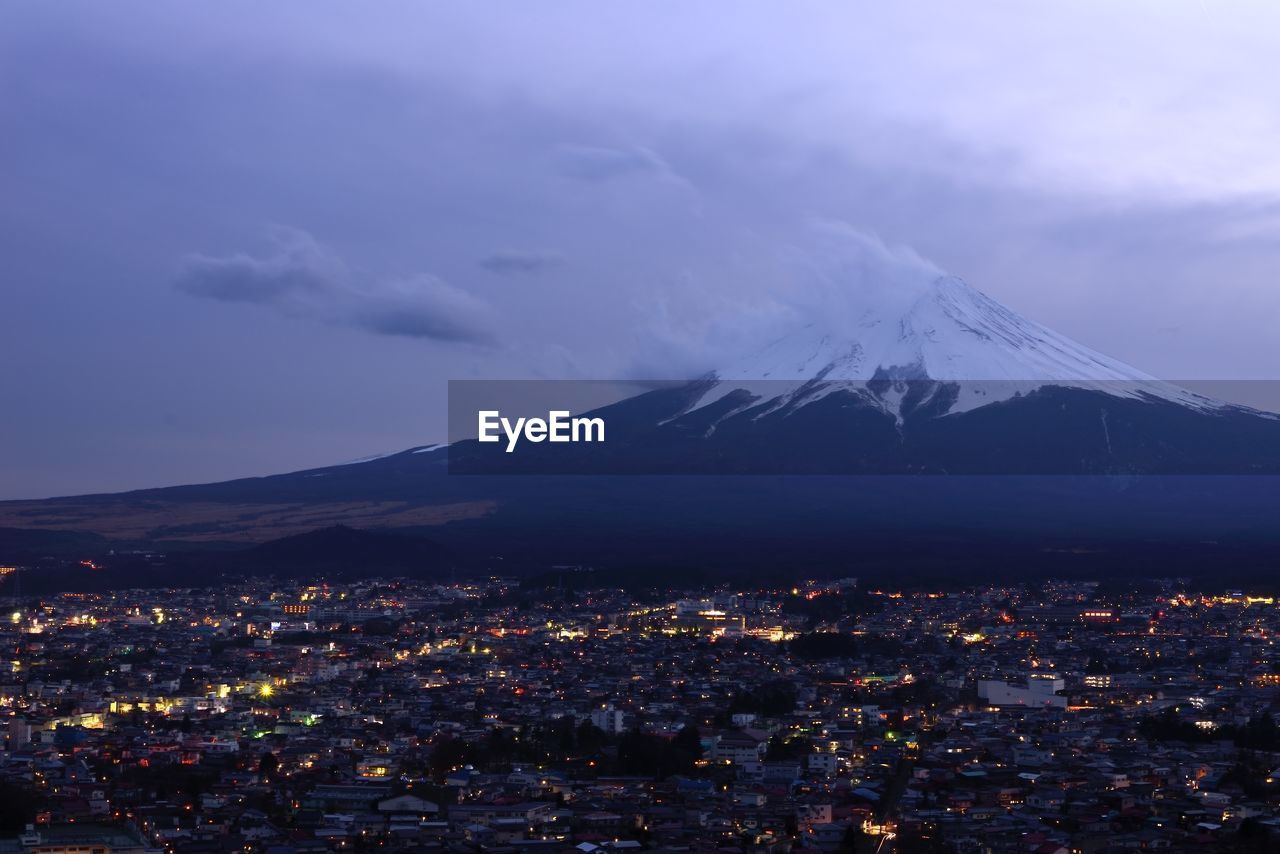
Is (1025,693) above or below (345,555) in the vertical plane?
below

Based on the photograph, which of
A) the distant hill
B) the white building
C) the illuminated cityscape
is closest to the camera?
the illuminated cityscape

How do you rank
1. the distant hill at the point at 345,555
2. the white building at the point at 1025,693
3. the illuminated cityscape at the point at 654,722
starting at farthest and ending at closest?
the distant hill at the point at 345,555, the white building at the point at 1025,693, the illuminated cityscape at the point at 654,722

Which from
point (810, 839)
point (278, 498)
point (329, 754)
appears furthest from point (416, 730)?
point (278, 498)

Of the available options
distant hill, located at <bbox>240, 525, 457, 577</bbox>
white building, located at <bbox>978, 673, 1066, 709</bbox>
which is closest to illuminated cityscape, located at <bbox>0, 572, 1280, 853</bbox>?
white building, located at <bbox>978, 673, 1066, 709</bbox>

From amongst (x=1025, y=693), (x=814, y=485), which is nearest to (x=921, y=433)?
(x=814, y=485)

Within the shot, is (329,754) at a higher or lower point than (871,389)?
lower

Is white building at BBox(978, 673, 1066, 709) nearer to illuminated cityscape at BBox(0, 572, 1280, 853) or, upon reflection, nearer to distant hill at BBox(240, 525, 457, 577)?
illuminated cityscape at BBox(0, 572, 1280, 853)

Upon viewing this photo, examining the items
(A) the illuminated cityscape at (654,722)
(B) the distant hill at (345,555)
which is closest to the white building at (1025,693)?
(A) the illuminated cityscape at (654,722)

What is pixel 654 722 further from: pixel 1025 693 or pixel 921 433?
pixel 921 433

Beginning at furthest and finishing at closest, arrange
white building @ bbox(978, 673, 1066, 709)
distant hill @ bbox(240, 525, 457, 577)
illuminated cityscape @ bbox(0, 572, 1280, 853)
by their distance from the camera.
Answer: distant hill @ bbox(240, 525, 457, 577), white building @ bbox(978, 673, 1066, 709), illuminated cityscape @ bbox(0, 572, 1280, 853)

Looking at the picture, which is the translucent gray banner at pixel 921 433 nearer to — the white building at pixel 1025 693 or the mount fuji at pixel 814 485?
the mount fuji at pixel 814 485

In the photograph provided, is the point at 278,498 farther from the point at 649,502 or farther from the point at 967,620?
the point at 967,620
